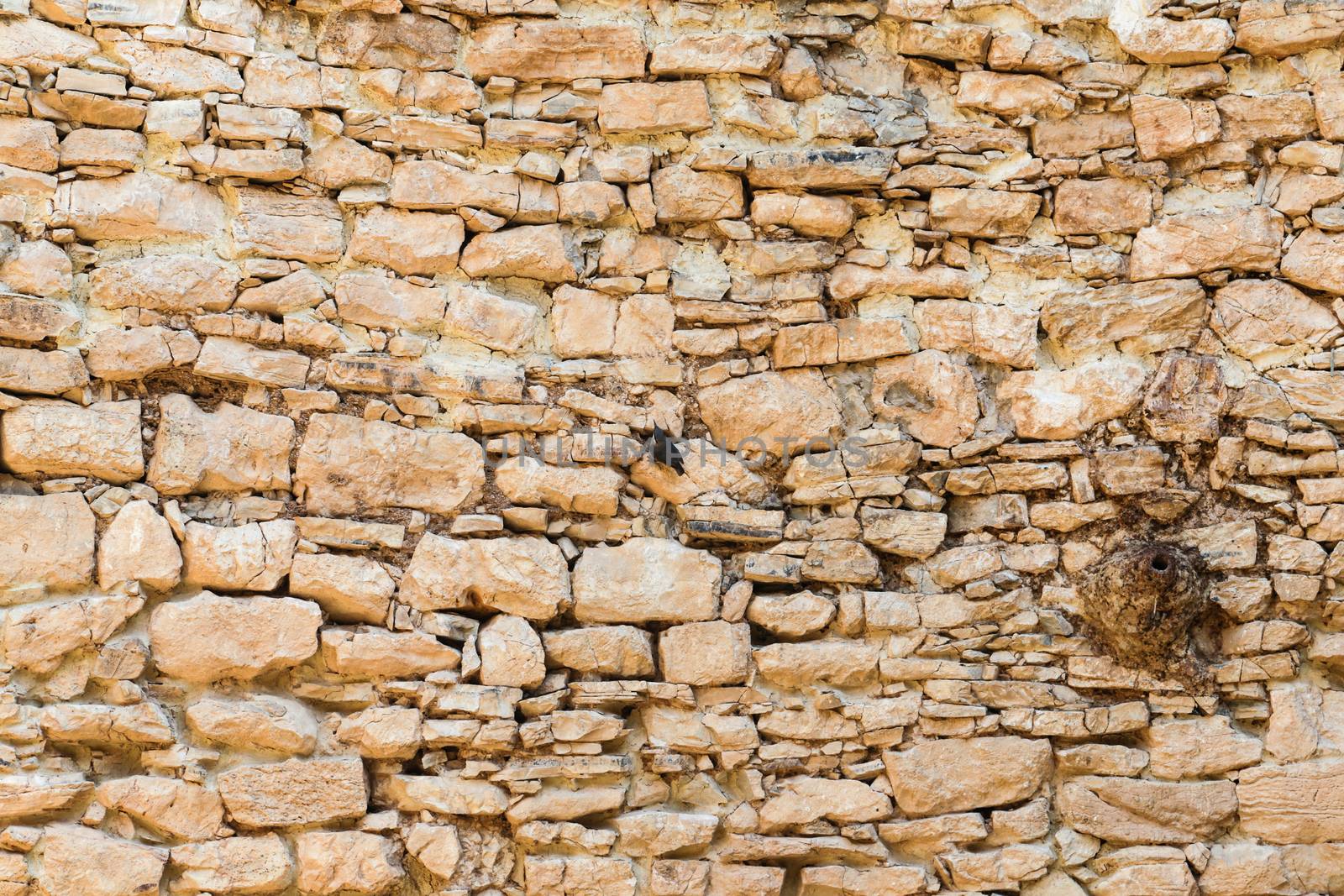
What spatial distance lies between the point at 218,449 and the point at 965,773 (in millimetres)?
2721

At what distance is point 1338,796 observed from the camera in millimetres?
3969

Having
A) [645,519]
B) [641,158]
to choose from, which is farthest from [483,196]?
[645,519]

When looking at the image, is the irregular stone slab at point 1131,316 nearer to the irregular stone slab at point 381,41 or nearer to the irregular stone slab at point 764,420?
the irregular stone slab at point 764,420

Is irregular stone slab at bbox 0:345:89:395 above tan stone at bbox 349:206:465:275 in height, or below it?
below

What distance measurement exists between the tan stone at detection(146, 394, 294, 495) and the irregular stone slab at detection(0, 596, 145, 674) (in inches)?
12.8

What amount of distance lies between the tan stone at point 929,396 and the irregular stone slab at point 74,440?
8.36ft

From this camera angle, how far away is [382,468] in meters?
4.11

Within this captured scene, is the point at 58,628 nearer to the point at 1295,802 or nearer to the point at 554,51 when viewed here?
the point at 554,51

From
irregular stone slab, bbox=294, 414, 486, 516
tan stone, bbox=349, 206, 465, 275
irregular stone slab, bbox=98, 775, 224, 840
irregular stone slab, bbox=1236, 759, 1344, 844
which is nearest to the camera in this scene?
irregular stone slab, bbox=98, 775, 224, 840

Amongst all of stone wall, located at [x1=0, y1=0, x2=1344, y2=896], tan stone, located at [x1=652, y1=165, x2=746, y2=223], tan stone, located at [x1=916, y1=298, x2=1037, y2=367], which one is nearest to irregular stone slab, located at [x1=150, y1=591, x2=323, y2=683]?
stone wall, located at [x1=0, y1=0, x2=1344, y2=896]

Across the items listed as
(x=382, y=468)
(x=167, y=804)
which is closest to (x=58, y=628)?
(x=167, y=804)

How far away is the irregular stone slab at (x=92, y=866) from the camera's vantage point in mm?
3652

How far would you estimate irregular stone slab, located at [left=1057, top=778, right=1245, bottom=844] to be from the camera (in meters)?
4.00

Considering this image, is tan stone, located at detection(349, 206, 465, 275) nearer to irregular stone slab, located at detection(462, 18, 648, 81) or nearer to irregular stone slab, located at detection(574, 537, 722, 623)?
irregular stone slab, located at detection(462, 18, 648, 81)
